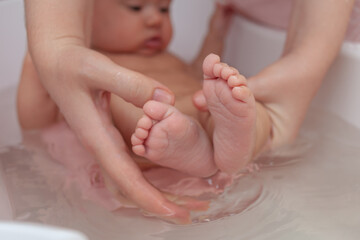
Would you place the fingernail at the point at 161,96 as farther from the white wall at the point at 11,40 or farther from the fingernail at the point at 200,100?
the white wall at the point at 11,40

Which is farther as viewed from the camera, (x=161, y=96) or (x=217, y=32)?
(x=217, y=32)

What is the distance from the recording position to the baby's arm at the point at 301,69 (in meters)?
0.94

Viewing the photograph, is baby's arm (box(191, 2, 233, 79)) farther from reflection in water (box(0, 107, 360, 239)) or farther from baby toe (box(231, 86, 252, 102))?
baby toe (box(231, 86, 252, 102))

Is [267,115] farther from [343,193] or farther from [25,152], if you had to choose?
[25,152]

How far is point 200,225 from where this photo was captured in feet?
2.60

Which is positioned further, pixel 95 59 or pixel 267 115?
pixel 267 115

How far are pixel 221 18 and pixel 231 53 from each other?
114mm

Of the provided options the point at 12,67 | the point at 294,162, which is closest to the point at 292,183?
the point at 294,162

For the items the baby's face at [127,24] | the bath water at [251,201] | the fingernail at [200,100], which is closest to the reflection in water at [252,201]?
the bath water at [251,201]

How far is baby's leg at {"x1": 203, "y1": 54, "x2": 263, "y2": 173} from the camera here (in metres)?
0.71

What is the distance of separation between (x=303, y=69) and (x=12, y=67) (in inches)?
30.9

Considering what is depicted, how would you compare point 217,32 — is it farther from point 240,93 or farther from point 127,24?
point 240,93

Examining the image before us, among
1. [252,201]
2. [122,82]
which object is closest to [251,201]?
[252,201]

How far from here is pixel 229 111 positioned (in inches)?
28.9
